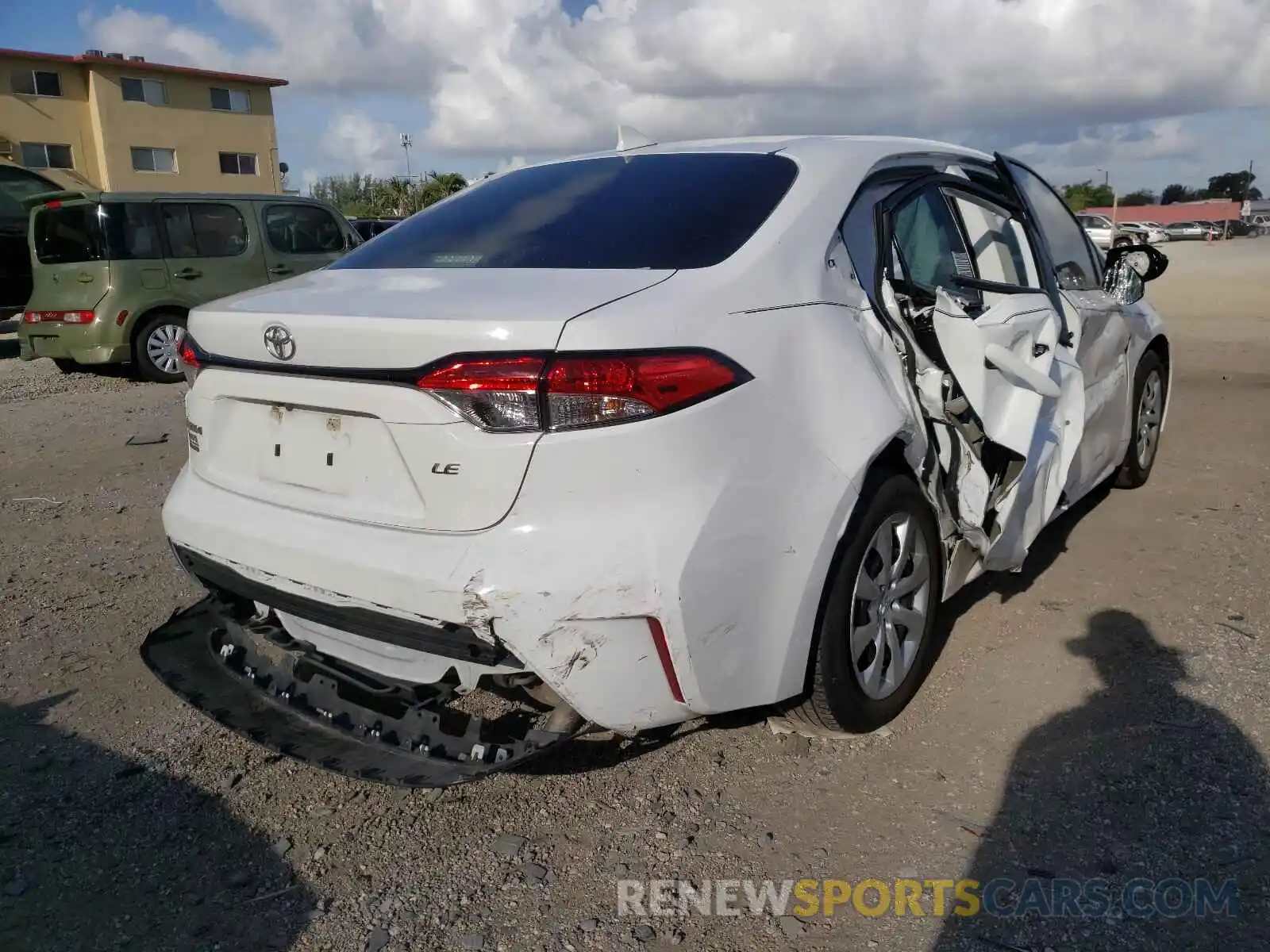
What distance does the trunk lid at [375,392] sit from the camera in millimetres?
2184

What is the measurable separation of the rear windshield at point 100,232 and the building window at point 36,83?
29.5 m

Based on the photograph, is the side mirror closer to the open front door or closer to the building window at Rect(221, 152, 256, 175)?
the open front door

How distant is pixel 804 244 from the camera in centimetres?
268

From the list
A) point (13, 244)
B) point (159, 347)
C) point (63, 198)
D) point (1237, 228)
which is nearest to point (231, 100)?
point (13, 244)

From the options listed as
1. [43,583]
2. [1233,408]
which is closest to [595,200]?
[43,583]

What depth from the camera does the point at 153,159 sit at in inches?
1423

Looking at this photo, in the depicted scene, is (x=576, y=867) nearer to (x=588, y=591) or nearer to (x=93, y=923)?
(x=588, y=591)

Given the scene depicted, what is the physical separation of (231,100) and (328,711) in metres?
40.7

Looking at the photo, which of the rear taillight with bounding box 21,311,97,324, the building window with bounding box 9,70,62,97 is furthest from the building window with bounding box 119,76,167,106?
the rear taillight with bounding box 21,311,97,324

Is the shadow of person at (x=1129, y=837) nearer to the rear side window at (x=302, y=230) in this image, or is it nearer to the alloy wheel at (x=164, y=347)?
the alloy wheel at (x=164, y=347)

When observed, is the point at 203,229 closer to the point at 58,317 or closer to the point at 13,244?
the point at 58,317

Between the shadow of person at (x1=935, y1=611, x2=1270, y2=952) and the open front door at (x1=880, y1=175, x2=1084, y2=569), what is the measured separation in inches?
26.8

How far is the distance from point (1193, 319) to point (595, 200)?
1265cm

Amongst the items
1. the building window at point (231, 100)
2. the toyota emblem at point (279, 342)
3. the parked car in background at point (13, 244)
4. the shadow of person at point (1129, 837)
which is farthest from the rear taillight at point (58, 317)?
the building window at point (231, 100)
